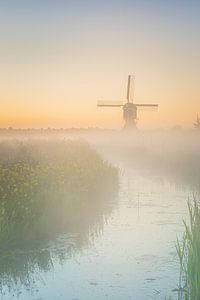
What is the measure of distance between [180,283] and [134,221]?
6.77 m

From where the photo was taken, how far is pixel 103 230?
14.7m

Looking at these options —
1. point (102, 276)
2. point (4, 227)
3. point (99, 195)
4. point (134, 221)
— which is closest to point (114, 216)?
point (134, 221)

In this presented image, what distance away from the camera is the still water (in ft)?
30.7

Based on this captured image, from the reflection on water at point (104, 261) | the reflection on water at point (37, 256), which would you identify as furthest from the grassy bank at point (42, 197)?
the reflection on water at point (104, 261)

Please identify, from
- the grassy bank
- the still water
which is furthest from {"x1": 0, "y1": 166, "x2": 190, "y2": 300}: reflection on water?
the grassy bank

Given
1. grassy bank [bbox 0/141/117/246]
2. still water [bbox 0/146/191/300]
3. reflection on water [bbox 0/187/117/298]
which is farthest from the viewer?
grassy bank [bbox 0/141/117/246]

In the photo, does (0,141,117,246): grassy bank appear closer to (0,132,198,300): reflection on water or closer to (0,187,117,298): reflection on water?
(0,187,117,298): reflection on water

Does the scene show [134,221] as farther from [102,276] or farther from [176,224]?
[102,276]

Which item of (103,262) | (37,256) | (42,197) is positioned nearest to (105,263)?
(103,262)

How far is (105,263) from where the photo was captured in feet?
36.6

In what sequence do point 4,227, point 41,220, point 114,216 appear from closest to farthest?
point 4,227 → point 41,220 → point 114,216

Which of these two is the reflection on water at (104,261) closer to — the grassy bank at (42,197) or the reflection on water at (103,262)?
the reflection on water at (103,262)

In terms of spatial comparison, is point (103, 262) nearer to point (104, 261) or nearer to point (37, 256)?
point (104, 261)

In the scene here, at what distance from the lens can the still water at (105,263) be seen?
9.36 metres
